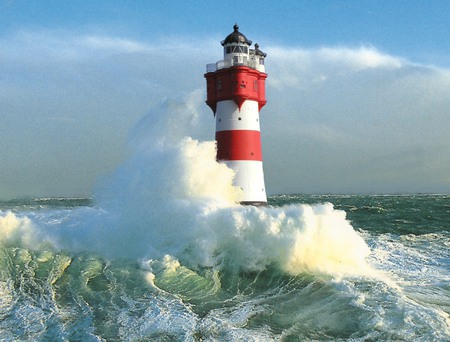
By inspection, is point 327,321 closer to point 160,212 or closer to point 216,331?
point 216,331

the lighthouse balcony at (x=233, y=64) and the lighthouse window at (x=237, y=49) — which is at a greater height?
the lighthouse window at (x=237, y=49)

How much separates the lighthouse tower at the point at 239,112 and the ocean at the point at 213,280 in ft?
10.8

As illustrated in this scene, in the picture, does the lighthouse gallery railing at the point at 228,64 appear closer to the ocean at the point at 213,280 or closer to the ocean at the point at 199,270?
the ocean at the point at 199,270

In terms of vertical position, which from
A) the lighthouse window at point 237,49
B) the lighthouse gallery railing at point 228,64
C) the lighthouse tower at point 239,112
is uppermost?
the lighthouse window at point 237,49

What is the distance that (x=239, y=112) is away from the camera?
15117 mm

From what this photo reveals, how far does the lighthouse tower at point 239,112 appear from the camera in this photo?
590 inches

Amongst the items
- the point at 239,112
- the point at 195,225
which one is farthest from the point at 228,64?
the point at 195,225

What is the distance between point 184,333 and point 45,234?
6.29 meters

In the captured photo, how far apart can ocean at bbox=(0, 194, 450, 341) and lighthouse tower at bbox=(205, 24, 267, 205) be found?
3.29m

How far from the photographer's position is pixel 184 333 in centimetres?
692

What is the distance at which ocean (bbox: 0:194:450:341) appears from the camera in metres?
7.09

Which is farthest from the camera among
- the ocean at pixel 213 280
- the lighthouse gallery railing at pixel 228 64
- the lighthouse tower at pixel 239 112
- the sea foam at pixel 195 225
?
the lighthouse gallery railing at pixel 228 64

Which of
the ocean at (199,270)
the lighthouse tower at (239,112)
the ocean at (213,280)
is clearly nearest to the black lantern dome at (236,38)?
the lighthouse tower at (239,112)

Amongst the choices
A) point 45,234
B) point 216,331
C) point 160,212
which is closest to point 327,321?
point 216,331
